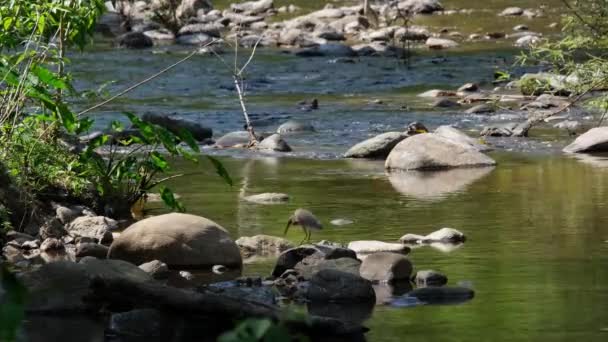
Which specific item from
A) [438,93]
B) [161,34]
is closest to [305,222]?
[438,93]

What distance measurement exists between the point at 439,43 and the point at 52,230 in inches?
748

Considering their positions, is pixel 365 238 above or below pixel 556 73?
below

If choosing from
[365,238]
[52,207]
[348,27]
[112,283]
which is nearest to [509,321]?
[112,283]

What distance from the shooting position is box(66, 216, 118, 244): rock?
7242 mm

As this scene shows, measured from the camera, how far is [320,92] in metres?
19.1

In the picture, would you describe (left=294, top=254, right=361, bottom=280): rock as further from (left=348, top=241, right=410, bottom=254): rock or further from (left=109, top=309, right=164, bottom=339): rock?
(left=109, top=309, right=164, bottom=339): rock

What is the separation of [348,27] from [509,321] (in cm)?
2487

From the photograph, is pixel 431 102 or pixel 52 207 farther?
pixel 431 102

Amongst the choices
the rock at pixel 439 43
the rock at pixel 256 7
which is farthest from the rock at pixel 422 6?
the rock at pixel 439 43

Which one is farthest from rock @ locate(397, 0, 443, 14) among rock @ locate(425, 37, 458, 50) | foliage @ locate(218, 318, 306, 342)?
foliage @ locate(218, 318, 306, 342)

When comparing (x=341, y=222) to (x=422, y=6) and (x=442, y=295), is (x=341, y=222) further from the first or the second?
(x=422, y=6)

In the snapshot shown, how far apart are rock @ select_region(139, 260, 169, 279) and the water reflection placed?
3.02 metres

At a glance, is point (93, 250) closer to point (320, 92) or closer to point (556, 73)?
point (556, 73)

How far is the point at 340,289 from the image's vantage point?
553 centimetres
